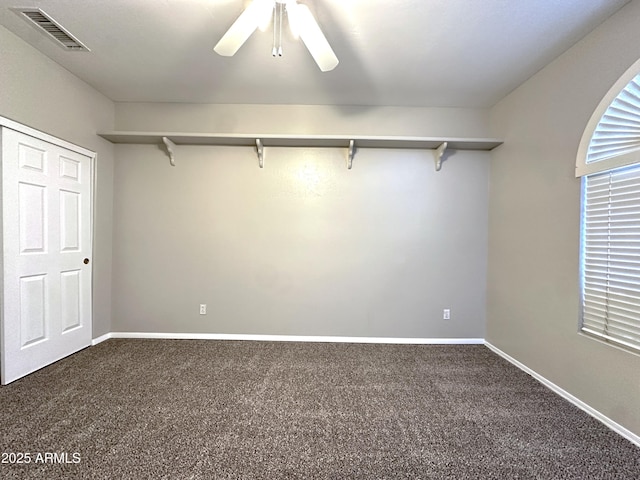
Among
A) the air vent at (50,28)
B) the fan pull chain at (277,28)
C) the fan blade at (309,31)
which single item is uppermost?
the air vent at (50,28)

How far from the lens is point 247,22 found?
1.56 metres

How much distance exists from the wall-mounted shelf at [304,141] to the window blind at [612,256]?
1186mm

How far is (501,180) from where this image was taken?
9.36 ft

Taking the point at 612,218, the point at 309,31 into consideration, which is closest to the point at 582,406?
the point at 612,218

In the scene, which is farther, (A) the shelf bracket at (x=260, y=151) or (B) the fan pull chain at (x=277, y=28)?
(A) the shelf bracket at (x=260, y=151)

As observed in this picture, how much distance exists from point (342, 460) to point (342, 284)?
1.78 meters

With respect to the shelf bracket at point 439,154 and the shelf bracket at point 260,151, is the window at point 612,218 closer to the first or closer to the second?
the shelf bracket at point 439,154

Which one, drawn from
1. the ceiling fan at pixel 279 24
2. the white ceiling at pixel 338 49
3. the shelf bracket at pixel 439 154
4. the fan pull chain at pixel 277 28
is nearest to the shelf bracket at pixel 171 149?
the white ceiling at pixel 338 49

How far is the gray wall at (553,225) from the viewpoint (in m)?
1.74

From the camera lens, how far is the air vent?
1817 millimetres

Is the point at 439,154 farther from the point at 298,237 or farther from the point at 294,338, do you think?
the point at 294,338

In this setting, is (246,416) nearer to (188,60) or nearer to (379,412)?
(379,412)

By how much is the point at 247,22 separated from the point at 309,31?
0.35 meters

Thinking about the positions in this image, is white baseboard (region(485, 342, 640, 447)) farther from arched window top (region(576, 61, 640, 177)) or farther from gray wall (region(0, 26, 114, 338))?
gray wall (region(0, 26, 114, 338))
